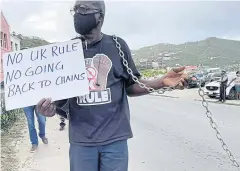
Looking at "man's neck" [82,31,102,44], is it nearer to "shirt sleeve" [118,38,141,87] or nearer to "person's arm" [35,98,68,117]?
"shirt sleeve" [118,38,141,87]

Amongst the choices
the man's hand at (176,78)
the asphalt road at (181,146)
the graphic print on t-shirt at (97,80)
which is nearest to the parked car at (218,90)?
the asphalt road at (181,146)

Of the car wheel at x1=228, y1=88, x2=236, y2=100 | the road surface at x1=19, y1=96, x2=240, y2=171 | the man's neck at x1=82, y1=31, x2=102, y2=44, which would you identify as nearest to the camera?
the man's neck at x1=82, y1=31, x2=102, y2=44

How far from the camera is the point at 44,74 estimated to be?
2727 mm

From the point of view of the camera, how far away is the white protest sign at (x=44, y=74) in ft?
8.68

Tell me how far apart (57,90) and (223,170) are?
4037 mm

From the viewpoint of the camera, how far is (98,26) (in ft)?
8.82

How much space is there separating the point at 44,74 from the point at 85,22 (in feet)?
1.44

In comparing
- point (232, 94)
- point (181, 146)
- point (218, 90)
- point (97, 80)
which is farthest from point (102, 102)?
point (218, 90)

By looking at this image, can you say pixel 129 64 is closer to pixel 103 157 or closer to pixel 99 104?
pixel 99 104

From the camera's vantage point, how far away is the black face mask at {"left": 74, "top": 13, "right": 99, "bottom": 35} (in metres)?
2.62

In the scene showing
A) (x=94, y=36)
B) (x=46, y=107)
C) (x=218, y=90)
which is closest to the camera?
(x=46, y=107)

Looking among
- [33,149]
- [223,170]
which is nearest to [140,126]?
[33,149]

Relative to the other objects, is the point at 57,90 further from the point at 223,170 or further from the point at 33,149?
the point at 33,149

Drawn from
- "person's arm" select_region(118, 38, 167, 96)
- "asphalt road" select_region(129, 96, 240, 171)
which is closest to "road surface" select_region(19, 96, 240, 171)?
"asphalt road" select_region(129, 96, 240, 171)
